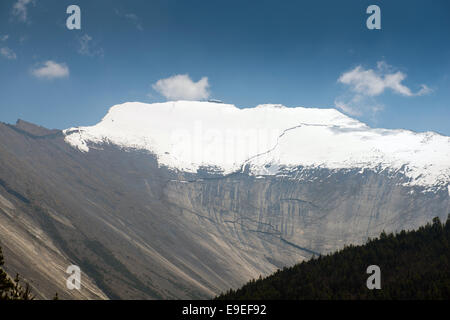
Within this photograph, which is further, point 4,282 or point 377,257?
point 377,257
